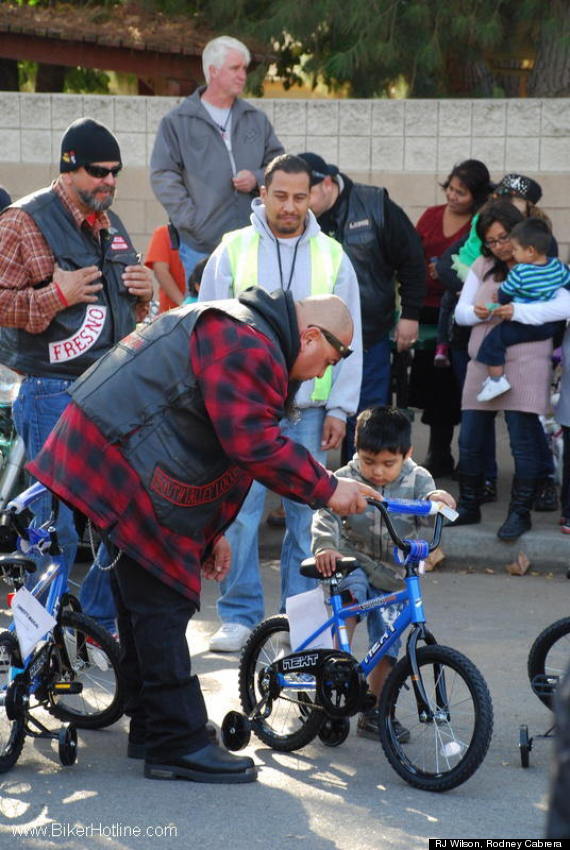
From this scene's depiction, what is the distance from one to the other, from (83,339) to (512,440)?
2.71 m

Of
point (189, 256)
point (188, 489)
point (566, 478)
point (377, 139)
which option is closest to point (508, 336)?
point (566, 478)

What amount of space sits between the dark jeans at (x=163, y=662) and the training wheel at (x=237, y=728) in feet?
0.81

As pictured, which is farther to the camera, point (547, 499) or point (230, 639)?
point (547, 499)

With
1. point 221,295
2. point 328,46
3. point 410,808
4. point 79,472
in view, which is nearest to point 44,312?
point 221,295

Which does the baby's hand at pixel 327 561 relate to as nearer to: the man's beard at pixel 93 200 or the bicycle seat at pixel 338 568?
the bicycle seat at pixel 338 568

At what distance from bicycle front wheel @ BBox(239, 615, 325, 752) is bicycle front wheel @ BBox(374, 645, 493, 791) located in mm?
345

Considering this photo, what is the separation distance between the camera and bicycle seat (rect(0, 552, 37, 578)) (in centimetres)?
518

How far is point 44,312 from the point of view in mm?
5969

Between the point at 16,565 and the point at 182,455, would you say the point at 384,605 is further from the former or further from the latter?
the point at 16,565

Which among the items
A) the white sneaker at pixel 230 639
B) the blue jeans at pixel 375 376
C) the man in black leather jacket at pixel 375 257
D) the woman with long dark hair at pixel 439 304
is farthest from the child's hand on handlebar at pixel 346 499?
the woman with long dark hair at pixel 439 304

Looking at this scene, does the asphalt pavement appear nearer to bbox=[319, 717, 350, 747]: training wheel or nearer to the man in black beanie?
bbox=[319, 717, 350, 747]: training wheel

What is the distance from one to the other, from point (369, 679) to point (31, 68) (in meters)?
12.8

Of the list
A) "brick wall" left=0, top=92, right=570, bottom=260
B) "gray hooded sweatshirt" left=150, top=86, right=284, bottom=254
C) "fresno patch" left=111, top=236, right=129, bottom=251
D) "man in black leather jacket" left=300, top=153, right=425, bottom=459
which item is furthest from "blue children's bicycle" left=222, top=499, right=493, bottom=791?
"brick wall" left=0, top=92, right=570, bottom=260

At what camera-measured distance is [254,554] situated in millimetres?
6590
